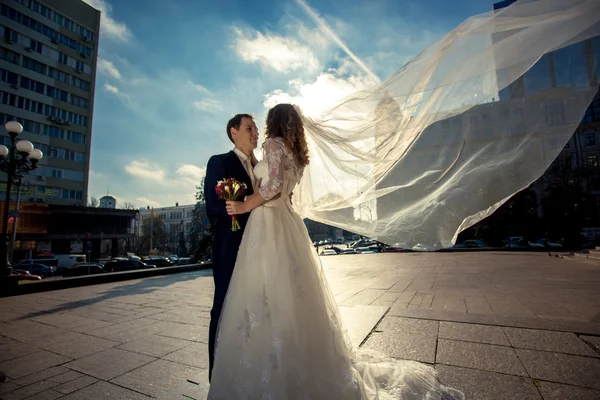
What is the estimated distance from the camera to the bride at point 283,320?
64.1 inches

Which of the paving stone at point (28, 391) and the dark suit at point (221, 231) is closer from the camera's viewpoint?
the dark suit at point (221, 231)

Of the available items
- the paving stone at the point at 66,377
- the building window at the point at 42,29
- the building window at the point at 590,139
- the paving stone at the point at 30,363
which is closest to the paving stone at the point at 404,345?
the paving stone at the point at 66,377

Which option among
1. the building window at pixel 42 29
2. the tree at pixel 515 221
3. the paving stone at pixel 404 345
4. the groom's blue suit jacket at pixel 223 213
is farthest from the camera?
the building window at pixel 42 29

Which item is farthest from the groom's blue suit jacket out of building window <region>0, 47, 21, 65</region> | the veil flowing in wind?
building window <region>0, 47, 21, 65</region>

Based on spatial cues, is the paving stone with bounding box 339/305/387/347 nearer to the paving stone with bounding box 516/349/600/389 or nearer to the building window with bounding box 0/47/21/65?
the paving stone with bounding box 516/349/600/389

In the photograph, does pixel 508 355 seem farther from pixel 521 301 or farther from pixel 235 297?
pixel 521 301

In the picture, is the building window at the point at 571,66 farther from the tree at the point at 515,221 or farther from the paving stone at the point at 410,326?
the tree at the point at 515,221

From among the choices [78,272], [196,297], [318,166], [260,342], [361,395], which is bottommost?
[78,272]

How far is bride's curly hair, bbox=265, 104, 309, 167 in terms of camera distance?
2016 millimetres

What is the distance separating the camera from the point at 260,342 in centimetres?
167

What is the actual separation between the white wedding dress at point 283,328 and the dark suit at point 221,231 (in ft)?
0.42

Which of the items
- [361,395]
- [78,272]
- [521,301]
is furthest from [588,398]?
[78,272]

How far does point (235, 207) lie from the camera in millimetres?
1863

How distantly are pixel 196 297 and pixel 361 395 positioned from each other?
17.5ft
